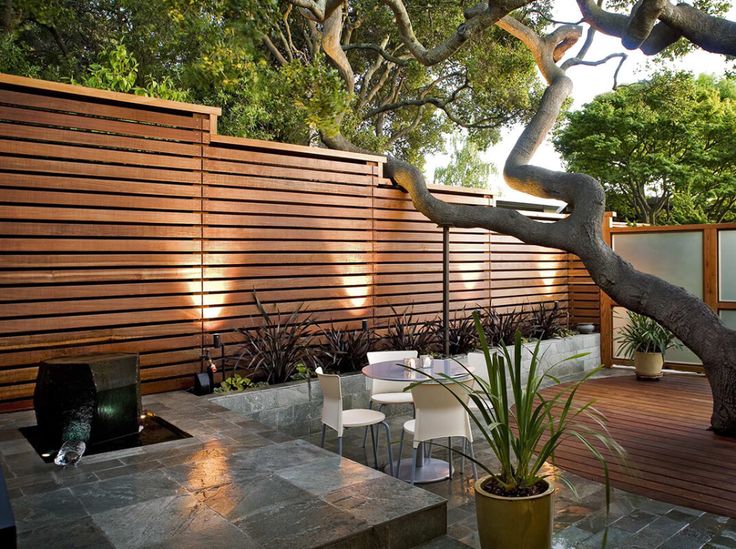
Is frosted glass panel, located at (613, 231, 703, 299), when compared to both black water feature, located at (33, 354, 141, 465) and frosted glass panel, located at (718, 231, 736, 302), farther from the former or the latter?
black water feature, located at (33, 354, 141, 465)

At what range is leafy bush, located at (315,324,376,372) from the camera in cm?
663

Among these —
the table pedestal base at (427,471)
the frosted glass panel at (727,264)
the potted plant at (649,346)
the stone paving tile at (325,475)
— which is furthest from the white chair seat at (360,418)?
the frosted glass panel at (727,264)

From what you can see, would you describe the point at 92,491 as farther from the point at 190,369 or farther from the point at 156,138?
the point at 156,138

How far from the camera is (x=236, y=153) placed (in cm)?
624

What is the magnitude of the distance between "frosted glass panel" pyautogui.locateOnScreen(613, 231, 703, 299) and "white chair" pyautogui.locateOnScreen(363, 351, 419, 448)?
524 cm

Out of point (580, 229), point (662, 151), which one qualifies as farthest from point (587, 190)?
point (662, 151)

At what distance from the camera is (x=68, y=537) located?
8.42 ft

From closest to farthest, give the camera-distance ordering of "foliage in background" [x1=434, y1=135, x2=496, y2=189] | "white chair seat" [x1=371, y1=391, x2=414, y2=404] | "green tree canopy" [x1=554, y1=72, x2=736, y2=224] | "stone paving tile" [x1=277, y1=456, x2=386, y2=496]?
"stone paving tile" [x1=277, y1=456, x2=386, y2=496]
"white chair seat" [x1=371, y1=391, x2=414, y2=404]
"green tree canopy" [x1=554, y1=72, x2=736, y2=224]
"foliage in background" [x1=434, y1=135, x2=496, y2=189]

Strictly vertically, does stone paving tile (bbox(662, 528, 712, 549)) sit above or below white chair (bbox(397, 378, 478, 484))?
below

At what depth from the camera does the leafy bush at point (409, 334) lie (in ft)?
24.5

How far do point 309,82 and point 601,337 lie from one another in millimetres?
→ 6255

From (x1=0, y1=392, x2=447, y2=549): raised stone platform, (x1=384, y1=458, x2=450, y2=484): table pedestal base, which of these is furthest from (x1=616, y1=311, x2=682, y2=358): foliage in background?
(x1=0, y1=392, x2=447, y2=549): raised stone platform

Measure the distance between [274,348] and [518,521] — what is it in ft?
12.8

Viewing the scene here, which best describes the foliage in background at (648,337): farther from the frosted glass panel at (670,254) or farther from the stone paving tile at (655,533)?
the stone paving tile at (655,533)
